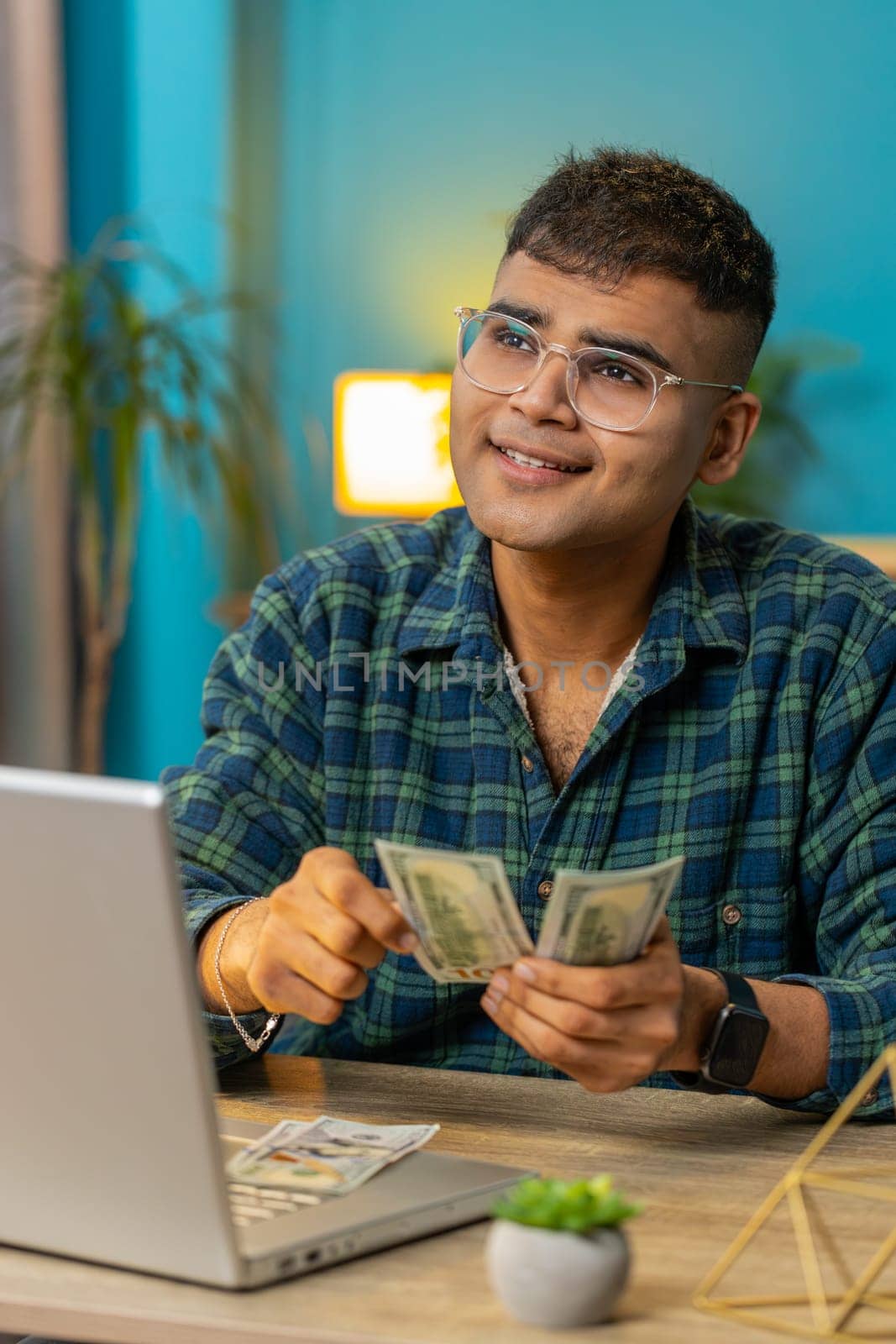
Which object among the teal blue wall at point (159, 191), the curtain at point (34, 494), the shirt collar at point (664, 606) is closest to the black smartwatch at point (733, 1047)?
the shirt collar at point (664, 606)

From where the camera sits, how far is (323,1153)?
1068mm

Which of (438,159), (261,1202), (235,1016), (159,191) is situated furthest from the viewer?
(438,159)

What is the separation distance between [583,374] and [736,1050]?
2.29 feet

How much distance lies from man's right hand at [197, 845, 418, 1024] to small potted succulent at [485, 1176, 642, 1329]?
28cm

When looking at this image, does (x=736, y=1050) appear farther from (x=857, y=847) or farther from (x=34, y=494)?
(x=34, y=494)

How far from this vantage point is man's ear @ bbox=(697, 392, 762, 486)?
1769 mm

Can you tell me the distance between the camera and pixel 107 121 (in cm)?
426

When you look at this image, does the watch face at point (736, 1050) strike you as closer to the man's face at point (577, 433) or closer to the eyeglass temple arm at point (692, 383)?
the man's face at point (577, 433)

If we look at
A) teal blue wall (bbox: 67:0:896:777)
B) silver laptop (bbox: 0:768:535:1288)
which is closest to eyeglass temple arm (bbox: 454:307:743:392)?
silver laptop (bbox: 0:768:535:1288)

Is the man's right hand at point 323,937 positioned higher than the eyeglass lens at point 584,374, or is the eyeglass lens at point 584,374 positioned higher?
the eyeglass lens at point 584,374

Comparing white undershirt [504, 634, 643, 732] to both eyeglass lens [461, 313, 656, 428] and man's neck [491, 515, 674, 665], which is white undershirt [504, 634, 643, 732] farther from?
eyeglass lens [461, 313, 656, 428]

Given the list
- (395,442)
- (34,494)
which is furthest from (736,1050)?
(34,494)

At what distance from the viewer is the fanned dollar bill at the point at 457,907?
37.9 inches

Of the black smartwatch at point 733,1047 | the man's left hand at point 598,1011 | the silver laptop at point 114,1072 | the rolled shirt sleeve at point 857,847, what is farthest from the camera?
the rolled shirt sleeve at point 857,847
